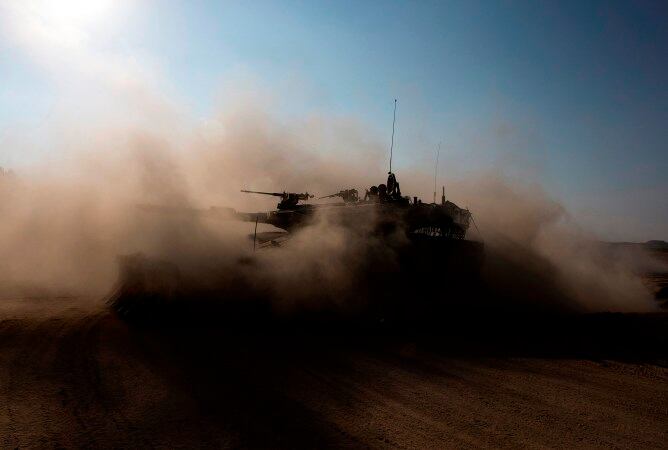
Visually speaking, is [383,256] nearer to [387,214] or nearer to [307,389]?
[387,214]

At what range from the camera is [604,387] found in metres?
7.08

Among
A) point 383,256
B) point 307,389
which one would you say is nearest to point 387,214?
point 383,256


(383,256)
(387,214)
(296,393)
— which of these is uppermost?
(387,214)

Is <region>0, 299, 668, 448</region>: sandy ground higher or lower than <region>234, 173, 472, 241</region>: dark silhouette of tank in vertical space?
lower

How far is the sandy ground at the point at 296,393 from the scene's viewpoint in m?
4.64

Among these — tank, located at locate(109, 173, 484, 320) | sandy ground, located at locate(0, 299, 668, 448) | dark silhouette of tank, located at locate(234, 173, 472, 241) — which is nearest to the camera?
sandy ground, located at locate(0, 299, 668, 448)

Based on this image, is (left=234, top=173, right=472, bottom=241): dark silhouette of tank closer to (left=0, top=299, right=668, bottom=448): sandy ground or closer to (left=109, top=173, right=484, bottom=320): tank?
(left=109, top=173, right=484, bottom=320): tank

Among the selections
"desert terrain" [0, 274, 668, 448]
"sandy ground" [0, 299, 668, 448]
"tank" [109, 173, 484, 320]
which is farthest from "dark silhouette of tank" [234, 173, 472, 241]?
"sandy ground" [0, 299, 668, 448]

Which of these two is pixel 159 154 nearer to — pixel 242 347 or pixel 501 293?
pixel 242 347

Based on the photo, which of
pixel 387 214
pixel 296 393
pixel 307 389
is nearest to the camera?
pixel 296 393

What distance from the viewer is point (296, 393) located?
5.84 metres

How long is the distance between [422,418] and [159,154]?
15385 mm

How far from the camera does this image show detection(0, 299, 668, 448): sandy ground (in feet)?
15.2

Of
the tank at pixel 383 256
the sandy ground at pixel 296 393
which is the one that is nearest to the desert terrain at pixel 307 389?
the sandy ground at pixel 296 393
